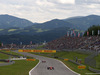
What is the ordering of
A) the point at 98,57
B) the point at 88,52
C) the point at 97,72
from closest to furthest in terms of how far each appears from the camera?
the point at 97,72 → the point at 98,57 → the point at 88,52

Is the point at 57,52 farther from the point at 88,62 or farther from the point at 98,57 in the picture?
the point at 88,62

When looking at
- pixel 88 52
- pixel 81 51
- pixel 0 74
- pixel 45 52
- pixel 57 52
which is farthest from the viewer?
pixel 45 52

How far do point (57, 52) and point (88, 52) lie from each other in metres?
35.7

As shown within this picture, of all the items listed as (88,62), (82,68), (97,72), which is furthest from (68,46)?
(97,72)

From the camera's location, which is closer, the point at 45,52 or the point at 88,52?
the point at 88,52

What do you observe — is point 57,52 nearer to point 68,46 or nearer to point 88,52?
point 68,46

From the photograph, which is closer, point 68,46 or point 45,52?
point 68,46

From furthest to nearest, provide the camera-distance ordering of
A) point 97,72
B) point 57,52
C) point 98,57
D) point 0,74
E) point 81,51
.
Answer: point 57,52, point 81,51, point 98,57, point 97,72, point 0,74

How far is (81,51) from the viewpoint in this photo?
3445 inches

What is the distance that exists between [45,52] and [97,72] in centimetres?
8914

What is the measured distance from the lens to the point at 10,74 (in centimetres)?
3231

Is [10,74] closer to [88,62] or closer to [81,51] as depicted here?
[88,62]

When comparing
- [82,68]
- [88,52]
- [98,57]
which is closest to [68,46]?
[88,52]

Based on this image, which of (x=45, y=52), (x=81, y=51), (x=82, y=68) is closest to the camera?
(x=82, y=68)
